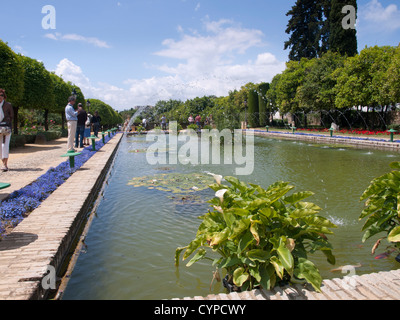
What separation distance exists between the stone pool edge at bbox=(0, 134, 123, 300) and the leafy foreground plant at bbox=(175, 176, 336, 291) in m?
1.19

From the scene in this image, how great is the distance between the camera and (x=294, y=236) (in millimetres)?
2379

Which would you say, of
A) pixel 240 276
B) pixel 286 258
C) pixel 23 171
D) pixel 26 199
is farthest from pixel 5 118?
pixel 286 258

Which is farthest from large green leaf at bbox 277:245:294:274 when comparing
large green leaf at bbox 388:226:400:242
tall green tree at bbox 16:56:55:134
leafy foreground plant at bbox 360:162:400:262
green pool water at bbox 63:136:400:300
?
tall green tree at bbox 16:56:55:134

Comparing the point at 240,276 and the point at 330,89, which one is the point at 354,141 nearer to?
the point at 330,89

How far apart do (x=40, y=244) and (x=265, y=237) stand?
2075mm

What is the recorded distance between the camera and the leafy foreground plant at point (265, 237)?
2.17 meters

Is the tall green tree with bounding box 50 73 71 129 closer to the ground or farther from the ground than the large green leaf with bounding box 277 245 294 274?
farther from the ground

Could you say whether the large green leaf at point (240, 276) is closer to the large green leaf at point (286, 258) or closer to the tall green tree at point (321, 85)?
the large green leaf at point (286, 258)

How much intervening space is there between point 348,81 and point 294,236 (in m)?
22.9

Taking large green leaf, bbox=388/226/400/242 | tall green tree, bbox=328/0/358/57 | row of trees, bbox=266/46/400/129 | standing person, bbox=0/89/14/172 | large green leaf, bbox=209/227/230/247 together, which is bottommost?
large green leaf, bbox=388/226/400/242

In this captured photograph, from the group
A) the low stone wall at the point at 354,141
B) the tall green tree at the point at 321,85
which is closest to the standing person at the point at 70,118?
the low stone wall at the point at 354,141

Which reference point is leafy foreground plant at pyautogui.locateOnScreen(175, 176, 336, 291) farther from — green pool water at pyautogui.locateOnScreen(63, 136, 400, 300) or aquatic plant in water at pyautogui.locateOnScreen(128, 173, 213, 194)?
aquatic plant in water at pyautogui.locateOnScreen(128, 173, 213, 194)

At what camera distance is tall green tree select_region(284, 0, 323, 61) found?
40.0 metres
